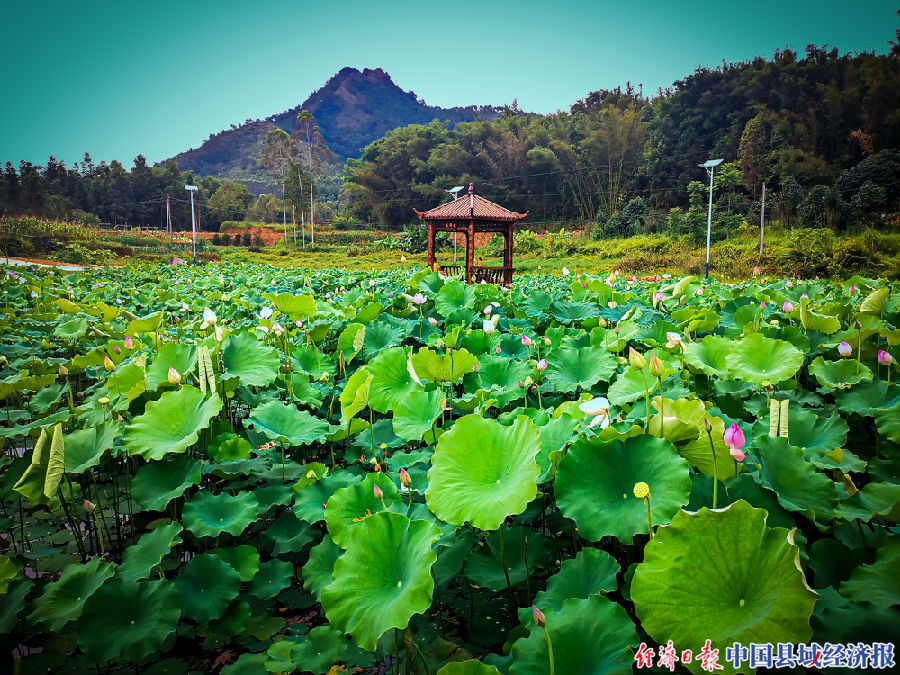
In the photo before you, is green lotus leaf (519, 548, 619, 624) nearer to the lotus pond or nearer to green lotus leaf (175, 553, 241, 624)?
the lotus pond

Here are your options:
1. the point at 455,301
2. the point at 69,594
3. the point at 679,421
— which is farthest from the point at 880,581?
the point at 455,301

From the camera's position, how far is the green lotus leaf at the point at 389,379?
168cm

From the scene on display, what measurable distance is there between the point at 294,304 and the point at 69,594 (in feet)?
5.47

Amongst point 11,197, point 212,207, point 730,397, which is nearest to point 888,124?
point 730,397

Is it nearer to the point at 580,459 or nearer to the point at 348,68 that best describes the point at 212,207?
the point at 580,459

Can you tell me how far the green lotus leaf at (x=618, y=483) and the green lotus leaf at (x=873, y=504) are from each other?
313mm

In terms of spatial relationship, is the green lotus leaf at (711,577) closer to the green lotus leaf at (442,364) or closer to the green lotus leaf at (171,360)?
the green lotus leaf at (442,364)

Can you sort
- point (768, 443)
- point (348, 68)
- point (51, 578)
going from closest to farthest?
point (768, 443) → point (51, 578) → point (348, 68)

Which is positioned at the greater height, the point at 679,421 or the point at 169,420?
the point at 679,421

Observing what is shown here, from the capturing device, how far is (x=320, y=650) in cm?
103

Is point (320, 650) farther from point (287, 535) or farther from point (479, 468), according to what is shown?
point (479, 468)

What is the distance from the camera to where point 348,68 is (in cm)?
12475

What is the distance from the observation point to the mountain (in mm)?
89438

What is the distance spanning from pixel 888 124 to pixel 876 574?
96.9ft
